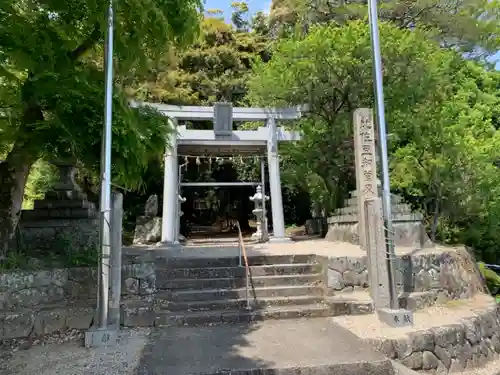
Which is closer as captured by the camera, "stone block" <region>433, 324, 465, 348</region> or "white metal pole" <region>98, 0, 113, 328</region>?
"white metal pole" <region>98, 0, 113, 328</region>

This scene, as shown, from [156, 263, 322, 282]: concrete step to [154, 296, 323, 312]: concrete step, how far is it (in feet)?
1.91

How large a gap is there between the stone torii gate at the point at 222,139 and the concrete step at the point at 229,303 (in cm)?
507

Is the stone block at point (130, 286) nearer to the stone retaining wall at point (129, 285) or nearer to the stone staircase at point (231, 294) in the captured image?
the stone retaining wall at point (129, 285)

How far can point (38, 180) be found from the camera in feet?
38.5

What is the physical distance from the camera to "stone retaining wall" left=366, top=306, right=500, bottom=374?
15.0 ft

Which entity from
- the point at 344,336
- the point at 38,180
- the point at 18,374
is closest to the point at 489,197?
the point at 344,336

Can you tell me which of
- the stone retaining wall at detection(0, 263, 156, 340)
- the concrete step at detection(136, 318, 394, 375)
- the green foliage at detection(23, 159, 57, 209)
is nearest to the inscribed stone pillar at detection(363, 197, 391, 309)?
the concrete step at detection(136, 318, 394, 375)

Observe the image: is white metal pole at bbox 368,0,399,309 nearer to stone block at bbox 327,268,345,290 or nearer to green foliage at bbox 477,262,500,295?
stone block at bbox 327,268,345,290

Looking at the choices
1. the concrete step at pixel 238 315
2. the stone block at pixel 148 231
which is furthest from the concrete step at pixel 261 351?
the stone block at pixel 148 231

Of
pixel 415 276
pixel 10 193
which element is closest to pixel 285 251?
pixel 415 276

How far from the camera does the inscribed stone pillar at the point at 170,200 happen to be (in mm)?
10836

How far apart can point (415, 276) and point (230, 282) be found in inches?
122

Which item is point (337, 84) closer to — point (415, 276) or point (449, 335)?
point (415, 276)

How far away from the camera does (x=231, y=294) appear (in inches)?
236
